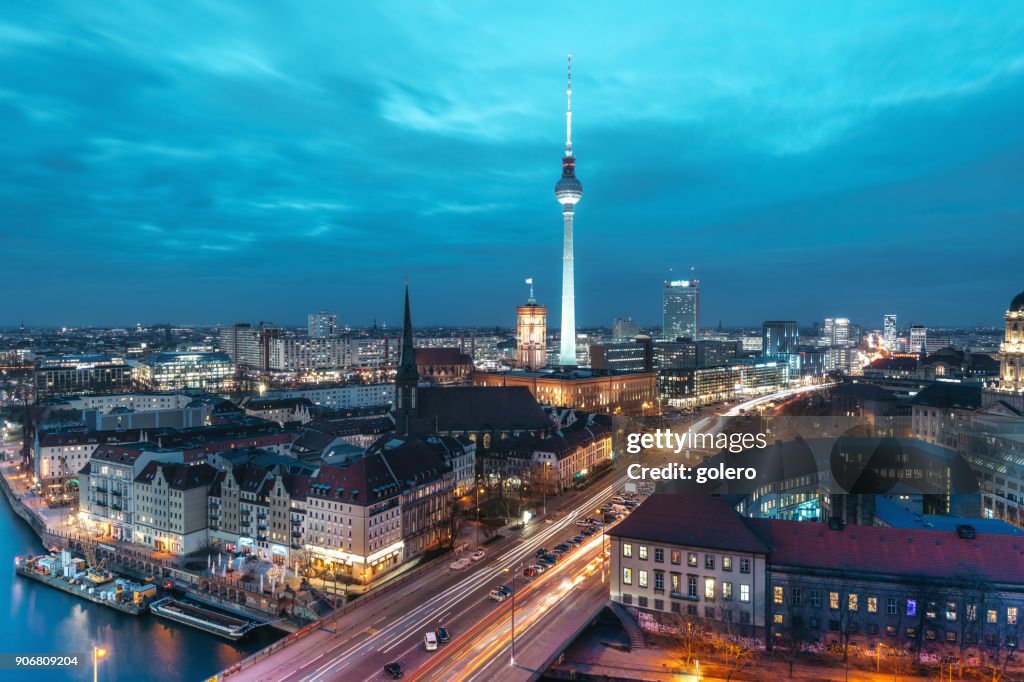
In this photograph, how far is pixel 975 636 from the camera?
2570 cm

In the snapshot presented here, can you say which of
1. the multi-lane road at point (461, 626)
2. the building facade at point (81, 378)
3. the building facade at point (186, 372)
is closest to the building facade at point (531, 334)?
the building facade at point (186, 372)

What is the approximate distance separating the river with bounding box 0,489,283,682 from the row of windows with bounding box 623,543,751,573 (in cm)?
1838

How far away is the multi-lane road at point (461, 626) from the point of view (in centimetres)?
2517

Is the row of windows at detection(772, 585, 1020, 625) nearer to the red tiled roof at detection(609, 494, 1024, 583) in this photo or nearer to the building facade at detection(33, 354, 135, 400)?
the red tiled roof at detection(609, 494, 1024, 583)

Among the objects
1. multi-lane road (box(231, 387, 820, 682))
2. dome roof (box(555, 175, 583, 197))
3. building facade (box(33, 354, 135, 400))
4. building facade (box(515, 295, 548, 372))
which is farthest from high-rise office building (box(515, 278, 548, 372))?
multi-lane road (box(231, 387, 820, 682))

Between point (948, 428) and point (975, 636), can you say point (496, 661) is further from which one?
point (948, 428)

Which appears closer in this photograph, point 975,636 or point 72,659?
point 975,636

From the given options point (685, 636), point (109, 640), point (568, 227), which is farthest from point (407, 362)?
point (568, 227)

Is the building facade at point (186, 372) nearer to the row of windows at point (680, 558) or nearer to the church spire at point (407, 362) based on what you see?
the church spire at point (407, 362)

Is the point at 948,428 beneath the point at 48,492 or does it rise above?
above

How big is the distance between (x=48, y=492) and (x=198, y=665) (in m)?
34.6

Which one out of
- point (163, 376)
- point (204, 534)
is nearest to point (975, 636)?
point (204, 534)

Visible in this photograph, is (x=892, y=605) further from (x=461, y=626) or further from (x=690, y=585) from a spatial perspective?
(x=461, y=626)

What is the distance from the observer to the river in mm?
31109
